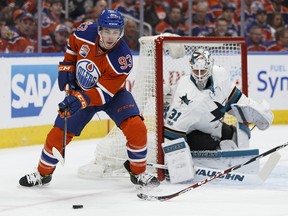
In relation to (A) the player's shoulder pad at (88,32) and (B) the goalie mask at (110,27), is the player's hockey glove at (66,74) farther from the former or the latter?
(B) the goalie mask at (110,27)

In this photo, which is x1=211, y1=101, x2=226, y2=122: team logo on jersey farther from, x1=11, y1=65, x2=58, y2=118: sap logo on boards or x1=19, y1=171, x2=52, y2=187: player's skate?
x1=11, y1=65, x2=58, y2=118: sap logo on boards

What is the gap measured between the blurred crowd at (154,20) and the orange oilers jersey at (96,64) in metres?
2.48

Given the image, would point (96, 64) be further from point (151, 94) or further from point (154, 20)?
point (154, 20)

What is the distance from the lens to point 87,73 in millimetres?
4883

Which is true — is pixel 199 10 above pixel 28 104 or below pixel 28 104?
above

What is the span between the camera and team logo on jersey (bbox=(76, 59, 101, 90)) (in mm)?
4871

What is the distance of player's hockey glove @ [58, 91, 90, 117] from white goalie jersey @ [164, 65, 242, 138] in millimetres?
701

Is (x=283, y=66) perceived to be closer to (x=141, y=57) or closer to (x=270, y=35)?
(x=270, y=35)

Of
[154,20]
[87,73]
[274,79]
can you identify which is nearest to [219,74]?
[87,73]

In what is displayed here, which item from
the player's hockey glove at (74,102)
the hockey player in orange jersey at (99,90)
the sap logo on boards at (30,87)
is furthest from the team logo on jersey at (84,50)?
the sap logo on boards at (30,87)

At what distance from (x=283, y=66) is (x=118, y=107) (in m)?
4.23

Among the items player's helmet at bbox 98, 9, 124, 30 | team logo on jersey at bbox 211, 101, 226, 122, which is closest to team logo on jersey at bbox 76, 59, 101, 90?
player's helmet at bbox 98, 9, 124, 30

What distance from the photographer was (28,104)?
7.07m

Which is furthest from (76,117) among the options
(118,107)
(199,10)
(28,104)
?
(199,10)
